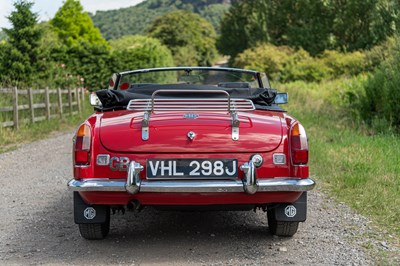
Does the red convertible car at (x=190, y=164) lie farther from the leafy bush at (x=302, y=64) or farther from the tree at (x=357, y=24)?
the tree at (x=357, y=24)

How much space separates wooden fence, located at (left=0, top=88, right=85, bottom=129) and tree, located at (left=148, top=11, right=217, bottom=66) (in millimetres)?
62292

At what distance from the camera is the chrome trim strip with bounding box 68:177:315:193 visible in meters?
4.00

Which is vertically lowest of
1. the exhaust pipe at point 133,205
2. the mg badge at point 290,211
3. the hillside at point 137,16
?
the mg badge at point 290,211

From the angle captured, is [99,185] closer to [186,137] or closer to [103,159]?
[103,159]

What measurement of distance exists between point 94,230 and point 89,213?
0.21 meters

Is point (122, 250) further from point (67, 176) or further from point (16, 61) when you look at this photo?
point (16, 61)

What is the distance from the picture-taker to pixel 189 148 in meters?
4.14

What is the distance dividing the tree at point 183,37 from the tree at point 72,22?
2558cm

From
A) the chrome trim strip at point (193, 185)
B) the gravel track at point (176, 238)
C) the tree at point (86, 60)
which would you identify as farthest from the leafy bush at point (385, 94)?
the tree at point (86, 60)

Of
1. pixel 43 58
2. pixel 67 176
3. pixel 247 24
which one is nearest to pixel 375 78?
pixel 67 176

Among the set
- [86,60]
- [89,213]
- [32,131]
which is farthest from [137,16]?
[89,213]

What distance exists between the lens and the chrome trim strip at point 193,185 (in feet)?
13.1

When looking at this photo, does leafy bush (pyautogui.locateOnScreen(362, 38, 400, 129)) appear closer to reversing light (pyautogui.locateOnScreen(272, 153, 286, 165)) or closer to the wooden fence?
reversing light (pyautogui.locateOnScreen(272, 153, 286, 165))

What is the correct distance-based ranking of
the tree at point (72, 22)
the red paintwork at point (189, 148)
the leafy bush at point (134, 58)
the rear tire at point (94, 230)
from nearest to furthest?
the red paintwork at point (189, 148) → the rear tire at point (94, 230) → the leafy bush at point (134, 58) → the tree at point (72, 22)
